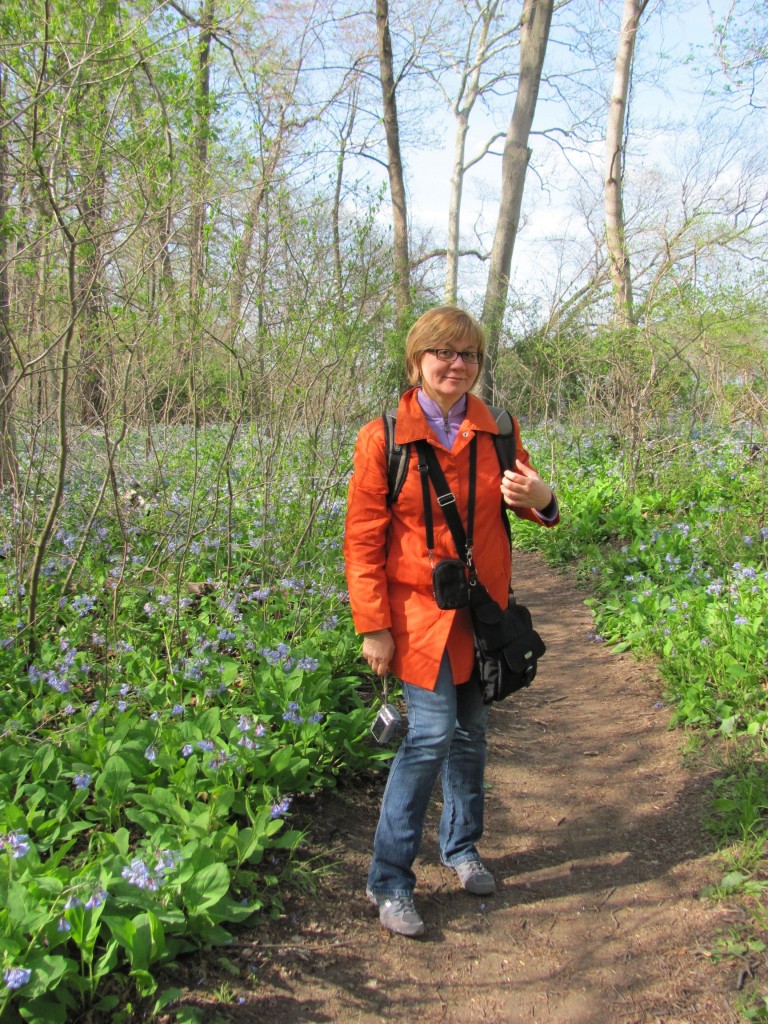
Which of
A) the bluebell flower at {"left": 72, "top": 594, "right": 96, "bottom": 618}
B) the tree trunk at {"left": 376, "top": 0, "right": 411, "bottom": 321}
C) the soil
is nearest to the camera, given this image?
the soil

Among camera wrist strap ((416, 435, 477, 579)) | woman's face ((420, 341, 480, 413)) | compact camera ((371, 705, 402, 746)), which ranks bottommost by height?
compact camera ((371, 705, 402, 746))

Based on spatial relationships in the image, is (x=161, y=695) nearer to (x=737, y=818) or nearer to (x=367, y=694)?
(x=367, y=694)

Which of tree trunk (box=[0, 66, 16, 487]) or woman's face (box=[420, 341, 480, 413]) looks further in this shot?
tree trunk (box=[0, 66, 16, 487])

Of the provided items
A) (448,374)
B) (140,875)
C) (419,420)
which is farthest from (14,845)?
(448,374)

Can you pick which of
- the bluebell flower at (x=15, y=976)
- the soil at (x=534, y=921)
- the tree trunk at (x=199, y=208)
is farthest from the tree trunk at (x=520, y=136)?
the bluebell flower at (x=15, y=976)

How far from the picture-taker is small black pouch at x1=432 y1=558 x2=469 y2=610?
210cm

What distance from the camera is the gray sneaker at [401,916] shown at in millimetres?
2191

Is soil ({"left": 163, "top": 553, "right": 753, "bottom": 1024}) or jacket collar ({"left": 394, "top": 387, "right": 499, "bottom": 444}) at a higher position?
jacket collar ({"left": 394, "top": 387, "right": 499, "bottom": 444})

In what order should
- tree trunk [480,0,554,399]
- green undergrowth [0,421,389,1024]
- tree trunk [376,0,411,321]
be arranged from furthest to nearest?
tree trunk [376,0,411,321]
tree trunk [480,0,554,399]
green undergrowth [0,421,389,1024]

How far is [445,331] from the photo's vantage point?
2143mm

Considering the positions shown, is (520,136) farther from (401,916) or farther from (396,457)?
(401,916)

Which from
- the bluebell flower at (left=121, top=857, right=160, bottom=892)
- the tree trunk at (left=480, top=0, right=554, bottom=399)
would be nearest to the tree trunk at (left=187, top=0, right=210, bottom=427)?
the bluebell flower at (left=121, top=857, right=160, bottom=892)

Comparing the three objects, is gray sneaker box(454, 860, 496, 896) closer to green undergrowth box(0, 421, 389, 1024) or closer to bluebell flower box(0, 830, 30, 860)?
green undergrowth box(0, 421, 389, 1024)

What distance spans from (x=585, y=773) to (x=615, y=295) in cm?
635
